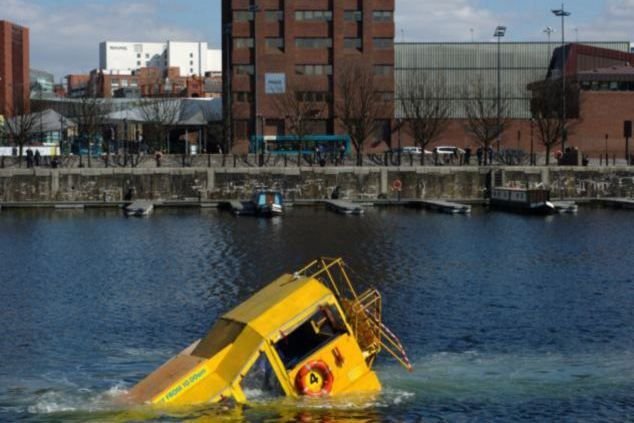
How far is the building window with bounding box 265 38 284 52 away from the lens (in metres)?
138

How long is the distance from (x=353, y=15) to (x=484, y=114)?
19.7 metres

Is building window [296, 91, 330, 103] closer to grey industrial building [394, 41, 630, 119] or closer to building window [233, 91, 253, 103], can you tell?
building window [233, 91, 253, 103]

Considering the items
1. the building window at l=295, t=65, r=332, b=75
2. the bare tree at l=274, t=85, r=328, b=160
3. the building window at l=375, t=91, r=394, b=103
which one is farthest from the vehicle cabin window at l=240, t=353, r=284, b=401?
the building window at l=375, t=91, r=394, b=103

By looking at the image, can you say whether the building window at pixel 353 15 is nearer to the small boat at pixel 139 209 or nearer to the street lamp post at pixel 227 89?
the street lamp post at pixel 227 89

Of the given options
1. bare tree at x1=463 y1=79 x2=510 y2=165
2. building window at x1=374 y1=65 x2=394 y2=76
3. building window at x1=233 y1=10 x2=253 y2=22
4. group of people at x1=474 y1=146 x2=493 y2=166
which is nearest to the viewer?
group of people at x1=474 y1=146 x2=493 y2=166

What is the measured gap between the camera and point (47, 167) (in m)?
110

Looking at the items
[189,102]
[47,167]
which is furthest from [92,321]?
[189,102]

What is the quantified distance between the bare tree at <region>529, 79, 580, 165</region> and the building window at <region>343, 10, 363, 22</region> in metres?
23.0

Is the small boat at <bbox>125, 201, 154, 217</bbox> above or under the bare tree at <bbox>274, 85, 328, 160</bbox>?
under

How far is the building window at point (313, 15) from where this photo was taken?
138 metres

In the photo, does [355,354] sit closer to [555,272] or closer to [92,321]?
[92,321]

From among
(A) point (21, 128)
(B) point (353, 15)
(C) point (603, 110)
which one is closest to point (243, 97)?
(B) point (353, 15)

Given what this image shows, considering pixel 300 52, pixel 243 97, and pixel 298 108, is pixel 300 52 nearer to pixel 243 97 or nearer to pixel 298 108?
pixel 243 97

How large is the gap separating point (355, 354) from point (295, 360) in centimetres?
147
